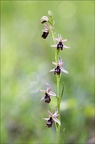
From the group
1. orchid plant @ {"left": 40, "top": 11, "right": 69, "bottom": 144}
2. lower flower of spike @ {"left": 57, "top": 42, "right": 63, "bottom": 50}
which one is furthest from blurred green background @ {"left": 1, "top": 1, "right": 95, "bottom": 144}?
lower flower of spike @ {"left": 57, "top": 42, "right": 63, "bottom": 50}

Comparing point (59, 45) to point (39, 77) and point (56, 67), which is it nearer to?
point (56, 67)

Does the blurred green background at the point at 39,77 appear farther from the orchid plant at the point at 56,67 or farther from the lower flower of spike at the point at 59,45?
the lower flower of spike at the point at 59,45

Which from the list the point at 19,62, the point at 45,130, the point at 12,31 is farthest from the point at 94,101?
the point at 12,31

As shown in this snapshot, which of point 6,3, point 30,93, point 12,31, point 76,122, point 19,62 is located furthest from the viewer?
point 6,3

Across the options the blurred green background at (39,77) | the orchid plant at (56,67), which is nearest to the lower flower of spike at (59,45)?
the orchid plant at (56,67)

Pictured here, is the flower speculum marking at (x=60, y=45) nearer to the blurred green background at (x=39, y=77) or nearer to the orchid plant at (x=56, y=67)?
the orchid plant at (x=56, y=67)

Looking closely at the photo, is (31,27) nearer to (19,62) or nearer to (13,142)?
(19,62)

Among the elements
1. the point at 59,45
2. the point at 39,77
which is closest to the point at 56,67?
the point at 59,45

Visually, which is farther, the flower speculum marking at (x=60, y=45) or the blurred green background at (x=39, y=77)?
the blurred green background at (x=39, y=77)

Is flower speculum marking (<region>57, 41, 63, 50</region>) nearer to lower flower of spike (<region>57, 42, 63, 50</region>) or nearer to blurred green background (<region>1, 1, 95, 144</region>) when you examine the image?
lower flower of spike (<region>57, 42, 63, 50</region>)
